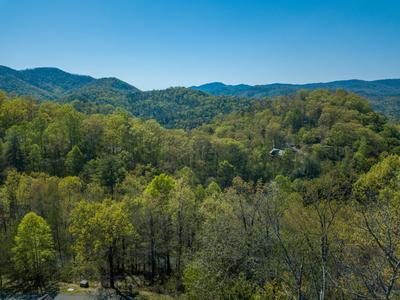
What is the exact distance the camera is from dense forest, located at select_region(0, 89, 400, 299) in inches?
574

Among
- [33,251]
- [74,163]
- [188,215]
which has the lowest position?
[33,251]

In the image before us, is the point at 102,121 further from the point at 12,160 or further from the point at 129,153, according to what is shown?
the point at 12,160

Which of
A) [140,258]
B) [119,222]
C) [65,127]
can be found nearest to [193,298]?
[119,222]

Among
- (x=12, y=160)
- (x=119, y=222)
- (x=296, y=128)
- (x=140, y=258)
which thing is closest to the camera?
(x=119, y=222)

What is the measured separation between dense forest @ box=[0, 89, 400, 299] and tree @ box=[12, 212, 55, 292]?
0.10m

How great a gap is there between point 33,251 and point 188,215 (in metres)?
13.4

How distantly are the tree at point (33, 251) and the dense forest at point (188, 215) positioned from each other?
0.33 ft

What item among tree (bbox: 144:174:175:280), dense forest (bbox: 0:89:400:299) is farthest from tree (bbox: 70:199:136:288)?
tree (bbox: 144:174:175:280)

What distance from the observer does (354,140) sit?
75.9 m

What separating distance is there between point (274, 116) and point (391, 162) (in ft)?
216

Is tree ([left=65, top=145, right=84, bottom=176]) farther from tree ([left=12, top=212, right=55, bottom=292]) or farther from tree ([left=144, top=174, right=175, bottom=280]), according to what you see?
tree ([left=144, top=174, right=175, bottom=280])

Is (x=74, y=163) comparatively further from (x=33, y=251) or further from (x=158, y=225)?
(x=158, y=225)

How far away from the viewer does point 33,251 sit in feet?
83.1

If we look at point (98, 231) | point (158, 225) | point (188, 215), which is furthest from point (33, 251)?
point (188, 215)
